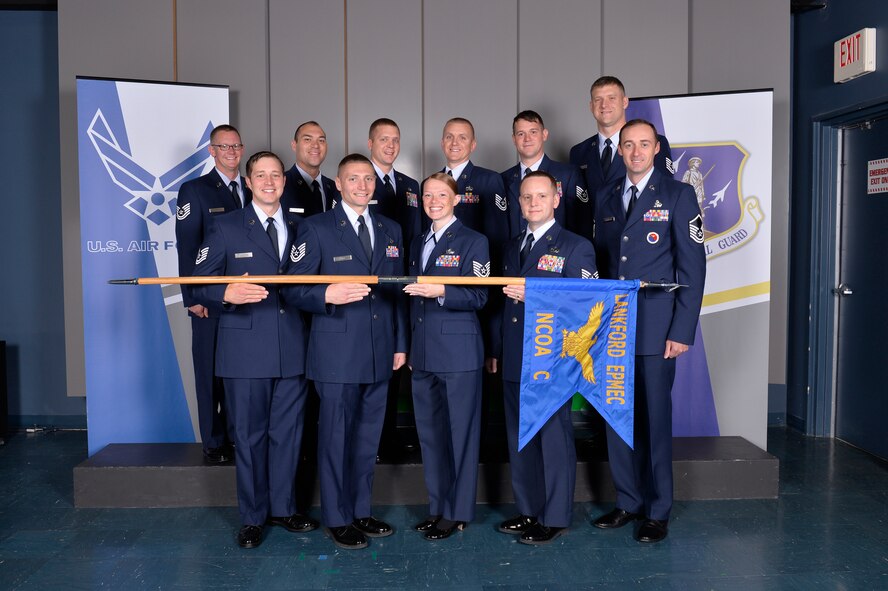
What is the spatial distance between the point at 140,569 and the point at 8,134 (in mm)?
4143

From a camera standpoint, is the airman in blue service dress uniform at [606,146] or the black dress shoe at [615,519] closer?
the black dress shoe at [615,519]

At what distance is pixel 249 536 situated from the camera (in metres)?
3.35

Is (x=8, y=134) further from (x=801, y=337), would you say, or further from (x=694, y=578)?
(x=801, y=337)

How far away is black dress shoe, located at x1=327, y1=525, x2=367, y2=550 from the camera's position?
10.8ft

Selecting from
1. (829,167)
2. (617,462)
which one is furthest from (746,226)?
(617,462)

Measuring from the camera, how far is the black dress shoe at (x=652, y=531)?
3375 millimetres

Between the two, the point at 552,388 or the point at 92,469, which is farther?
the point at 92,469

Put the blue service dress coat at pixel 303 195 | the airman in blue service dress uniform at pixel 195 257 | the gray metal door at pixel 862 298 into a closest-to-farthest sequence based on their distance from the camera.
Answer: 1. the airman in blue service dress uniform at pixel 195 257
2. the blue service dress coat at pixel 303 195
3. the gray metal door at pixel 862 298

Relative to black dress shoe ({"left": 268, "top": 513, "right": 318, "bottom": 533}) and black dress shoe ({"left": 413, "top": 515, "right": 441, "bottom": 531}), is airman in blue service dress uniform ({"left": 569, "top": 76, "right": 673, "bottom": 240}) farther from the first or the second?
black dress shoe ({"left": 268, "top": 513, "right": 318, "bottom": 533})

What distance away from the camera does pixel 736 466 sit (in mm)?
3953

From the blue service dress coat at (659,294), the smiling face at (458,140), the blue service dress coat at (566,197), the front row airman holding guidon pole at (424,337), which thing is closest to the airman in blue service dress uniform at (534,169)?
the blue service dress coat at (566,197)

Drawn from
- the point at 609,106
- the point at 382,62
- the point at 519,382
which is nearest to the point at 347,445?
the point at 519,382

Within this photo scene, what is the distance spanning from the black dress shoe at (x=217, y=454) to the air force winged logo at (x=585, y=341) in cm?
201

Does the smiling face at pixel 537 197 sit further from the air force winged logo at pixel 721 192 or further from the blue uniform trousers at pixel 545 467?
the air force winged logo at pixel 721 192
